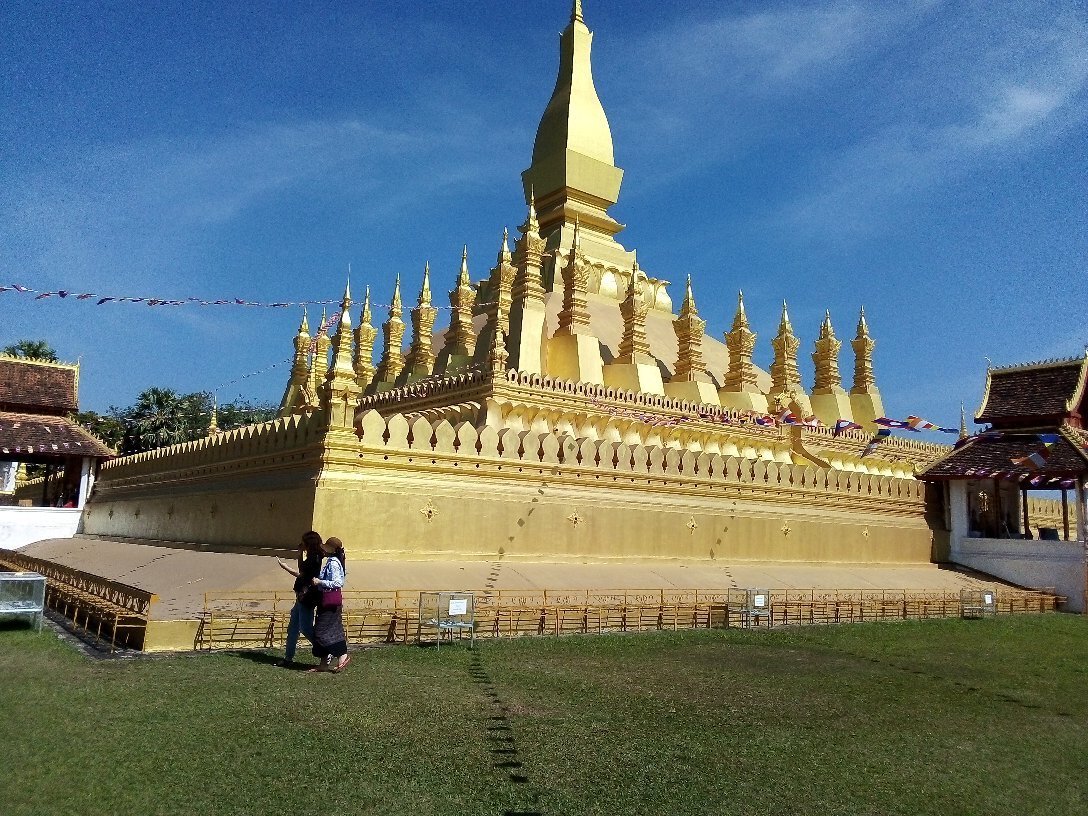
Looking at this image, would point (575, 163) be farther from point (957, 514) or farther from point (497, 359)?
point (957, 514)

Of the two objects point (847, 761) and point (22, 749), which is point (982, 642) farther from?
point (22, 749)

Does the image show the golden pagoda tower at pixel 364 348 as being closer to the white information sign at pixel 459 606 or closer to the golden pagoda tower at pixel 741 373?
the golden pagoda tower at pixel 741 373

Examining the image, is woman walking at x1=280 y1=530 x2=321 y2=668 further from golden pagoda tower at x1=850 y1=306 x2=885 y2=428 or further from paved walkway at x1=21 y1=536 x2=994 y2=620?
golden pagoda tower at x1=850 y1=306 x2=885 y2=428

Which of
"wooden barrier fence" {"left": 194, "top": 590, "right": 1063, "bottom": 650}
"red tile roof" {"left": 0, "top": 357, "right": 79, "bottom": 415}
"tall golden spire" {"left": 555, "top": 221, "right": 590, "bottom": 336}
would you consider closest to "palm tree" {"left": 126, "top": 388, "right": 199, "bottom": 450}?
"red tile roof" {"left": 0, "top": 357, "right": 79, "bottom": 415}

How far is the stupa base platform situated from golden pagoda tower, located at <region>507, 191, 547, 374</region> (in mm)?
6941

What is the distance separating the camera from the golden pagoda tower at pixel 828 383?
2981cm

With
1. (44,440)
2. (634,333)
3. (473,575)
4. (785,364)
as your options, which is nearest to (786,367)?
(785,364)

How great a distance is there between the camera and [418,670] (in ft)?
28.9

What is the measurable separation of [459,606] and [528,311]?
1240cm

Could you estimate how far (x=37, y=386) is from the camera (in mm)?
28516

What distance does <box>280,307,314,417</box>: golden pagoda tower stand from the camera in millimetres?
30625

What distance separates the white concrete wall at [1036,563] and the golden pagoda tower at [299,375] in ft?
70.5

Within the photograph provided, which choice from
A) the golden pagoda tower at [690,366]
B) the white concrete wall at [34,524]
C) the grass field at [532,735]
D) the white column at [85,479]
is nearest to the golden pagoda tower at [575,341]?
the golden pagoda tower at [690,366]

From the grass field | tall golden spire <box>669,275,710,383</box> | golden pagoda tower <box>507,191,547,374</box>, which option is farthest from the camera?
tall golden spire <box>669,275,710,383</box>
